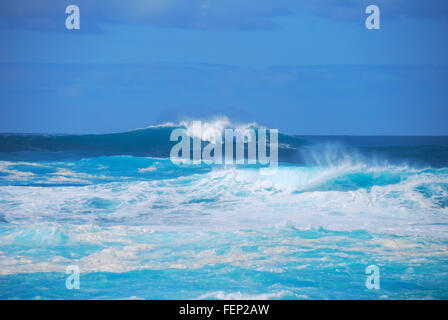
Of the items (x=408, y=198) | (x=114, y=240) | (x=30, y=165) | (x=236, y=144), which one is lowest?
(x=114, y=240)

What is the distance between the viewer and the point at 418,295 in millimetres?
2994

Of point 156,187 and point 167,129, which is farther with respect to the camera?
point 167,129

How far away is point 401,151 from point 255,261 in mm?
15475

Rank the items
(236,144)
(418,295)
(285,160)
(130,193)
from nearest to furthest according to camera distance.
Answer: (418,295) → (130,193) → (285,160) → (236,144)

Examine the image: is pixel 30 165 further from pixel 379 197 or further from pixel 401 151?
pixel 401 151

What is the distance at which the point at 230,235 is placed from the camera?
4605 mm

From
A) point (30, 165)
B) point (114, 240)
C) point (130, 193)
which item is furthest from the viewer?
point (30, 165)

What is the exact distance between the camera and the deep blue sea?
315 centimetres

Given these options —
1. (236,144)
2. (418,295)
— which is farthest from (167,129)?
(418,295)

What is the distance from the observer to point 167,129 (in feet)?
60.6

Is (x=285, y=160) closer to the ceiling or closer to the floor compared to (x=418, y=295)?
closer to the ceiling

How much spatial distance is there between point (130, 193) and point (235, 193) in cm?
172

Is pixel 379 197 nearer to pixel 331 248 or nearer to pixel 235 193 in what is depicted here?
pixel 235 193

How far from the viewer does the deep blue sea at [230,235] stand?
10.3ft
